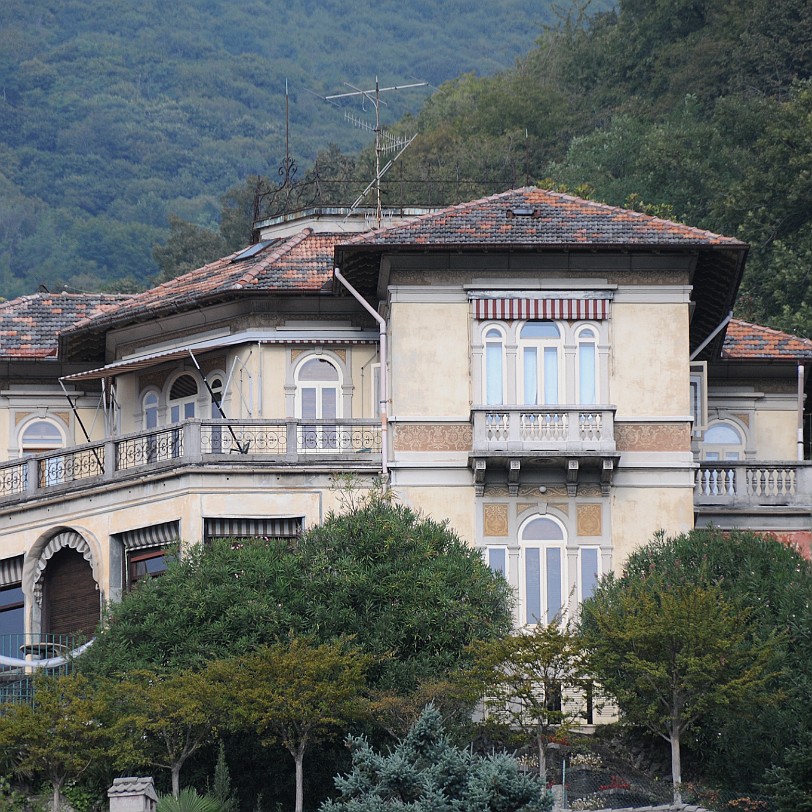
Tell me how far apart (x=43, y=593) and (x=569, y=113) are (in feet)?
203

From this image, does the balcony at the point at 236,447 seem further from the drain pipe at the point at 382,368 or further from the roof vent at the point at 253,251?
the roof vent at the point at 253,251

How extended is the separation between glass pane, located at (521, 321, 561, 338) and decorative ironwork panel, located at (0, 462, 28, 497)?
1135 cm

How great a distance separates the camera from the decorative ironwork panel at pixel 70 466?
45.2m

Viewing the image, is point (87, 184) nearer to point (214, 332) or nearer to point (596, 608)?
point (214, 332)

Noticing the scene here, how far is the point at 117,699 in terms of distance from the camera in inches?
1454

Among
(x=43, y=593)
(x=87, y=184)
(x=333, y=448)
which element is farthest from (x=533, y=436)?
(x=87, y=184)

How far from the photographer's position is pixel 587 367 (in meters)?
43.5

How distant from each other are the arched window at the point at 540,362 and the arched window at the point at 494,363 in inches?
16.3

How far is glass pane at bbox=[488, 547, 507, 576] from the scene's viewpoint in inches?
1677

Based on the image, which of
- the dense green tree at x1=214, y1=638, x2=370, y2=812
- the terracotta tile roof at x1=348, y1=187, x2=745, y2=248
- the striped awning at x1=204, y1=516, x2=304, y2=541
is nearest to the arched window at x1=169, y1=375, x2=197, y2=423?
the striped awning at x1=204, y1=516, x2=304, y2=541

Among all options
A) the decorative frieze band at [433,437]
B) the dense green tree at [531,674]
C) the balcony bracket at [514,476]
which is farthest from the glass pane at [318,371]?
the dense green tree at [531,674]

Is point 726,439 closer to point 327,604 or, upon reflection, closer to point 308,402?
point 308,402

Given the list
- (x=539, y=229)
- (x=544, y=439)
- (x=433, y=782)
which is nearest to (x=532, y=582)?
(x=544, y=439)

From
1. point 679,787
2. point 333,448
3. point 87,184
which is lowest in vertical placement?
point 679,787
